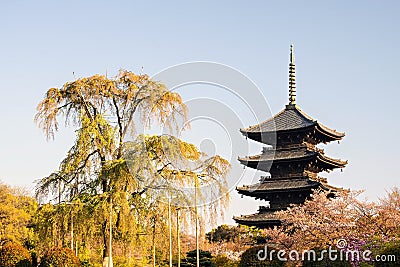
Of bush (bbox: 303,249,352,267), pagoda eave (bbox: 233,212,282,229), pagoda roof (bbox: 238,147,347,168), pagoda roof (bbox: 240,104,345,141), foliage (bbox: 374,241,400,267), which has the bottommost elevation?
bush (bbox: 303,249,352,267)

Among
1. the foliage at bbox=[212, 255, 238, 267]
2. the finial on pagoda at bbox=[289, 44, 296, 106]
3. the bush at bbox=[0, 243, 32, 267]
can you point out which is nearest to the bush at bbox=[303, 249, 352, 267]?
the foliage at bbox=[212, 255, 238, 267]

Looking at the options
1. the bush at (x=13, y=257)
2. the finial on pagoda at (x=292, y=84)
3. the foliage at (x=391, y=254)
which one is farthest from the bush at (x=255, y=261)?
the finial on pagoda at (x=292, y=84)

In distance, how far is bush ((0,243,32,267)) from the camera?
21266mm

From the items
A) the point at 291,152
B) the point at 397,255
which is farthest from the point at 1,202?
the point at 397,255

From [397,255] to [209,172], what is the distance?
839 cm

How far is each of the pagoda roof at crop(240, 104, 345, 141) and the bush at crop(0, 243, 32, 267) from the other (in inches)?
573

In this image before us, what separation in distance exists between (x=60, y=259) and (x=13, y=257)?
2.05m

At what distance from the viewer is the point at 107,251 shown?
22.7 meters

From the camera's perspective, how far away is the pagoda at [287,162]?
→ 2955 centimetres

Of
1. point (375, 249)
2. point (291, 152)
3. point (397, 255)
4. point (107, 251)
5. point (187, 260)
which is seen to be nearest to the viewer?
point (397, 255)

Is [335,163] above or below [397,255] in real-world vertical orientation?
above

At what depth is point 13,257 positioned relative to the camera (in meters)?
21.4

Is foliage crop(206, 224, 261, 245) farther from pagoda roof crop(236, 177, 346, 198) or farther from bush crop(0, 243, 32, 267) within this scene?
bush crop(0, 243, 32, 267)

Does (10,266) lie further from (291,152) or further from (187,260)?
(291,152)
